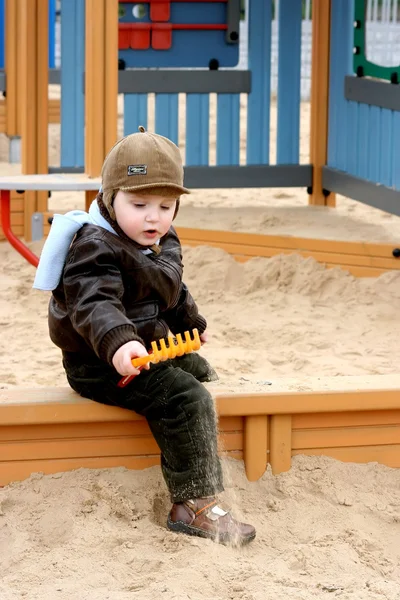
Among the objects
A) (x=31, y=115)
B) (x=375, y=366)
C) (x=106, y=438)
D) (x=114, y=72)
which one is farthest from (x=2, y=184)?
(x=106, y=438)

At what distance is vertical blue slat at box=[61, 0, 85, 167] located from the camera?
602cm

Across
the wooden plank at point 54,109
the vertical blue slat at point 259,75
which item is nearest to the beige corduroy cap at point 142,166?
the vertical blue slat at point 259,75

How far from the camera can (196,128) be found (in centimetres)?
653

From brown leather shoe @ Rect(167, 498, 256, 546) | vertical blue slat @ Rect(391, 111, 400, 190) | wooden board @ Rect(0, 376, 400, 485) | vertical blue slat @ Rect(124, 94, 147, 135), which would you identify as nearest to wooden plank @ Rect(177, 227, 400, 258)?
vertical blue slat @ Rect(391, 111, 400, 190)

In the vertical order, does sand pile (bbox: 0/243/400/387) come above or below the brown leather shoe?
below

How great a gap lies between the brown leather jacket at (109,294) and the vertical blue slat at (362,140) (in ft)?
11.6

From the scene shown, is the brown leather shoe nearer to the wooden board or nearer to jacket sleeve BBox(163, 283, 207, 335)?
the wooden board

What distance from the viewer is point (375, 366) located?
4.08 metres

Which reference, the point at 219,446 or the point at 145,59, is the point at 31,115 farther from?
the point at 219,446

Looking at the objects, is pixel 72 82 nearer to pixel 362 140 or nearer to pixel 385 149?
pixel 362 140

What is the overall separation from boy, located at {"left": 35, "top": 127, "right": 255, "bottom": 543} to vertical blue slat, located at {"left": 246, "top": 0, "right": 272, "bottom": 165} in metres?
4.01

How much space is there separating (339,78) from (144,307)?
4.13 metres

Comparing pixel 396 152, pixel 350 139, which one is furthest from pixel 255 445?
pixel 350 139

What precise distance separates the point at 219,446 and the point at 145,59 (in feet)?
13.9
